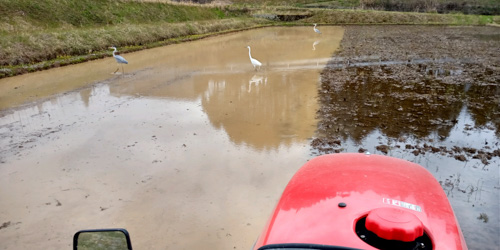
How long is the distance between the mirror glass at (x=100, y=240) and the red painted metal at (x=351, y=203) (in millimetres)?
791

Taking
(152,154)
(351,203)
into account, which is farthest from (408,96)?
(351,203)

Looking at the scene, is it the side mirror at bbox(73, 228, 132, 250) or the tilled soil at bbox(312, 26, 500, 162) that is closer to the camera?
the side mirror at bbox(73, 228, 132, 250)

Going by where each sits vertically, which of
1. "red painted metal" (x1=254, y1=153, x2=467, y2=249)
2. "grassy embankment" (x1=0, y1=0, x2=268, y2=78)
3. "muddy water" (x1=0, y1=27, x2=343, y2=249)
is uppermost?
"grassy embankment" (x1=0, y1=0, x2=268, y2=78)

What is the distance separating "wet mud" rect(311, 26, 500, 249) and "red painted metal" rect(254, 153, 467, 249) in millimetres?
1605

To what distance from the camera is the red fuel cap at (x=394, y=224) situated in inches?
68.1

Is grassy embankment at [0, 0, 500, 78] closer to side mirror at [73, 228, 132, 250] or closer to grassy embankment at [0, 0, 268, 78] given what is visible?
grassy embankment at [0, 0, 268, 78]

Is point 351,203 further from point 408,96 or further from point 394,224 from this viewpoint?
point 408,96

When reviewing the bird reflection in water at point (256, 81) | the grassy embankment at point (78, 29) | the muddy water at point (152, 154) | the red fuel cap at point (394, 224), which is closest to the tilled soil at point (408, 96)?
the muddy water at point (152, 154)

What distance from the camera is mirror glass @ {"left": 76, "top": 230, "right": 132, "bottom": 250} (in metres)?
1.83

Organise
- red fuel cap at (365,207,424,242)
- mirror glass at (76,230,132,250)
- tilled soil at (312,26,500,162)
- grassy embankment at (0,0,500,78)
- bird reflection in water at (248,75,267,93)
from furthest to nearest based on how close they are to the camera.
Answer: grassy embankment at (0,0,500,78)
bird reflection in water at (248,75,267,93)
tilled soil at (312,26,500,162)
mirror glass at (76,230,132,250)
red fuel cap at (365,207,424,242)

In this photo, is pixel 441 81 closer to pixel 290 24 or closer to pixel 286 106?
pixel 286 106

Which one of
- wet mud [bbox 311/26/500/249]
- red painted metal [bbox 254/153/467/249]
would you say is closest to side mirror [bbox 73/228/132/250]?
red painted metal [bbox 254/153/467/249]

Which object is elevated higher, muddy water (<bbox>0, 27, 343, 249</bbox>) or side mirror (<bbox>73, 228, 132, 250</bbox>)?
side mirror (<bbox>73, 228, 132, 250</bbox>)

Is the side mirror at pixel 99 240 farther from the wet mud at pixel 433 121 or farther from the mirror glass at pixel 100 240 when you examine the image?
the wet mud at pixel 433 121
